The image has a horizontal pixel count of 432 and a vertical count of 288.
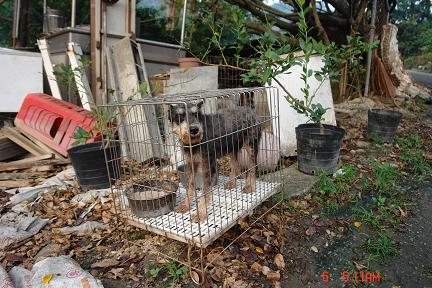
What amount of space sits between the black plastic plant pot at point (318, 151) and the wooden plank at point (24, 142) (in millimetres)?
4466

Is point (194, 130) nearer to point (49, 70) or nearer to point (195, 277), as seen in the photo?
point (195, 277)

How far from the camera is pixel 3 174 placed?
16.3 feet

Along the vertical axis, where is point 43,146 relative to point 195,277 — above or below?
above

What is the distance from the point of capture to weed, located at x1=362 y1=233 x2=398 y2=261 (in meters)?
3.05

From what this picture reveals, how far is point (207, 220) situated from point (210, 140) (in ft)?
2.45

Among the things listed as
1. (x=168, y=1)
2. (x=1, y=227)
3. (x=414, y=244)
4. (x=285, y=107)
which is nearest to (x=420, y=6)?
(x=168, y=1)

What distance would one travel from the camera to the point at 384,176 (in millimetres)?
4508

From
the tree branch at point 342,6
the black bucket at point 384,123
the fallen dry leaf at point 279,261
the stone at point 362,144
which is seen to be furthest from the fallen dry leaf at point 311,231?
the tree branch at point 342,6

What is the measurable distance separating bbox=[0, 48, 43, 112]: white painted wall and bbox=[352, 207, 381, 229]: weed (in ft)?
21.7

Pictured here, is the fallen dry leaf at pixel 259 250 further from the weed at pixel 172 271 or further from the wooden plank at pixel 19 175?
the wooden plank at pixel 19 175

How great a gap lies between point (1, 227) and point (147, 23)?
771 centimetres

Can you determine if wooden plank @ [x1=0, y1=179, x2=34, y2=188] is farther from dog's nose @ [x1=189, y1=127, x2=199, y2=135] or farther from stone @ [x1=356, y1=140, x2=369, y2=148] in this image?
stone @ [x1=356, y1=140, x2=369, y2=148]

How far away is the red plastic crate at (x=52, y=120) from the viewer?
5.13 metres

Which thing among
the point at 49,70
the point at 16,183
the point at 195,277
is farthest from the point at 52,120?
the point at 195,277
